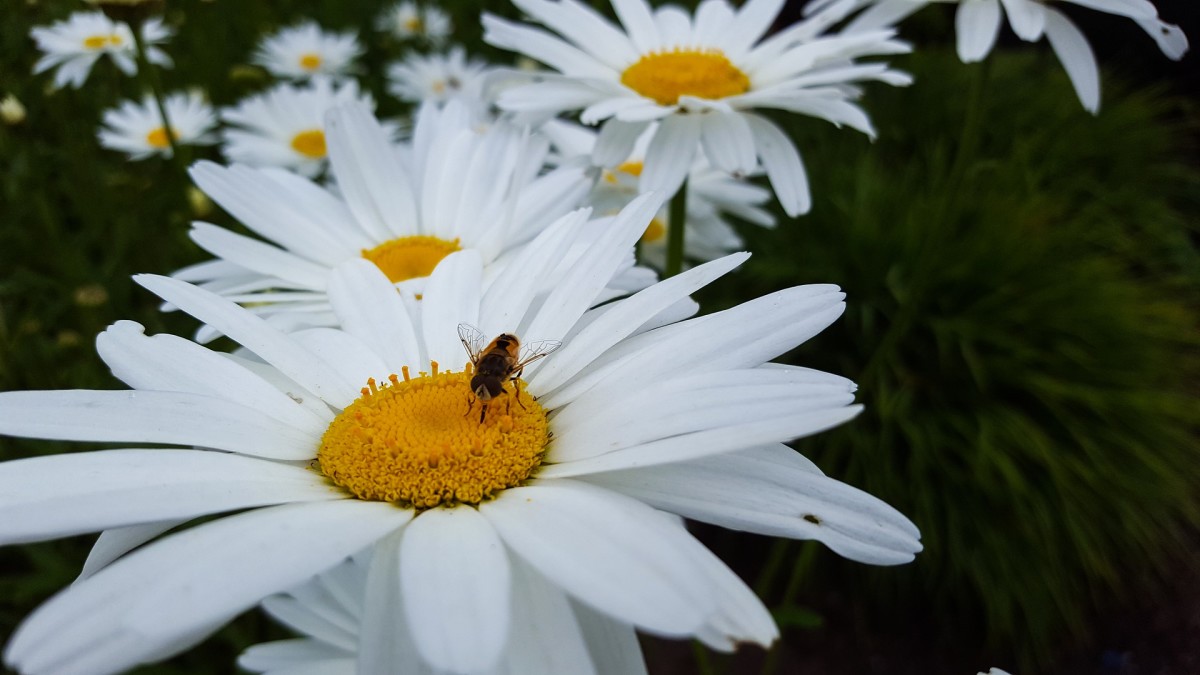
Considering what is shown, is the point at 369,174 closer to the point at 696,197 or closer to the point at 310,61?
the point at 696,197

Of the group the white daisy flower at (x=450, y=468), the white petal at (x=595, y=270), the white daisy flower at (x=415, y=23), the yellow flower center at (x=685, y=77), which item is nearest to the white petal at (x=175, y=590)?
the white daisy flower at (x=450, y=468)

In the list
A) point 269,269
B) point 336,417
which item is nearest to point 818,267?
point 269,269

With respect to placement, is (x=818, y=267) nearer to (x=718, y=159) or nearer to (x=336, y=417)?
(x=718, y=159)

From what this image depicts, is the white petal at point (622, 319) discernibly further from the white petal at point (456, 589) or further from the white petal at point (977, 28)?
the white petal at point (977, 28)

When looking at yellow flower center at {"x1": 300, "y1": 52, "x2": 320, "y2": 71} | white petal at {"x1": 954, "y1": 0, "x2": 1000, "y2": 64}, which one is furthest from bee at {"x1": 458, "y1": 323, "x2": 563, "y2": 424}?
yellow flower center at {"x1": 300, "y1": 52, "x2": 320, "y2": 71}

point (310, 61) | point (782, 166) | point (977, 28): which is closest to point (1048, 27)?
point (977, 28)

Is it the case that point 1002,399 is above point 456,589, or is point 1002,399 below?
below
